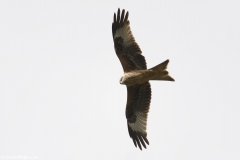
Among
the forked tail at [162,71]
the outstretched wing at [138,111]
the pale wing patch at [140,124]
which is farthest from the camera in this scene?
the pale wing patch at [140,124]

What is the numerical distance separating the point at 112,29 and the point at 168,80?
2.38m

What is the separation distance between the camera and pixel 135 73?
1186cm

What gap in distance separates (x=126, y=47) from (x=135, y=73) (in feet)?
2.90

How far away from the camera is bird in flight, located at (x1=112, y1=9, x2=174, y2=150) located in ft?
38.4

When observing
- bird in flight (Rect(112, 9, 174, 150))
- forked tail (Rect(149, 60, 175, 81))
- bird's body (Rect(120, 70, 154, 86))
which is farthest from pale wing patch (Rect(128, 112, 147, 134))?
forked tail (Rect(149, 60, 175, 81))

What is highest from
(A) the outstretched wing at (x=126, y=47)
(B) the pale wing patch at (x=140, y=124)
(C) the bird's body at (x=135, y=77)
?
(A) the outstretched wing at (x=126, y=47)

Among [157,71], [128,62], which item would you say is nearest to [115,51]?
[128,62]

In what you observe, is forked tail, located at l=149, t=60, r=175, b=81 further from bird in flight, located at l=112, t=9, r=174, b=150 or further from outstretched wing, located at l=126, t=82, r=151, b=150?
outstretched wing, located at l=126, t=82, r=151, b=150

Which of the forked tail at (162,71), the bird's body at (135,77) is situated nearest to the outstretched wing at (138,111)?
the bird's body at (135,77)

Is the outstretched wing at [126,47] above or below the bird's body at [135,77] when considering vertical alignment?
above

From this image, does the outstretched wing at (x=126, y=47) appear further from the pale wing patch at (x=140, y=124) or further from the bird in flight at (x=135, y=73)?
the pale wing patch at (x=140, y=124)

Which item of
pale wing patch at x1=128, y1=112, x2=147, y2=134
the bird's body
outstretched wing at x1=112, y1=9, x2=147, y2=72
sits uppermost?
outstretched wing at x1=112, y1=9, x2=147, y2=72

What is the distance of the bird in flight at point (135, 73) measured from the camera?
11.7m

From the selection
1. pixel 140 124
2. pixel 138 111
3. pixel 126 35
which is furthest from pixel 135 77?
pixel 140 124
